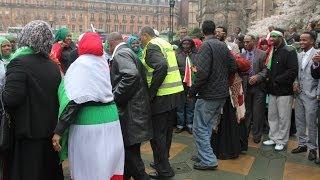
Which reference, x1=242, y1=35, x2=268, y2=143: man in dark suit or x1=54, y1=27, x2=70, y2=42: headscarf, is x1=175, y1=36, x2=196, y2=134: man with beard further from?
x1=54, y1=27, x2=70, y2=42: headscarf

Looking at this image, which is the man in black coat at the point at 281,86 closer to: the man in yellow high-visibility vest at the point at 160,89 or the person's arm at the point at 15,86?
the man in yellow high-visibility vest at the point at 160,89

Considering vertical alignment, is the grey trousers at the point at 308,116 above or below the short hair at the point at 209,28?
below

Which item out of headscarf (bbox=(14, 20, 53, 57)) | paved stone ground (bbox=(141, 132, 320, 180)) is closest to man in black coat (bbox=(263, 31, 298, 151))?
paved stone ground (bbox=(141, 132, 320, 180))

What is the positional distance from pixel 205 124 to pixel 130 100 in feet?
5.87

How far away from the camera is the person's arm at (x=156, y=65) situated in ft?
19.1

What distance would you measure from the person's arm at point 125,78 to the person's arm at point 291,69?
3468 mm

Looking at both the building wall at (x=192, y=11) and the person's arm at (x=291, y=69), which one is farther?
the building wall at (x=192, y=11)

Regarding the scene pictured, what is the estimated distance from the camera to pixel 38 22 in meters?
4.32

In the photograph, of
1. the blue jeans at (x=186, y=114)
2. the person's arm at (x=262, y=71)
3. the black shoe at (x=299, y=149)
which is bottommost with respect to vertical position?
the black shoe at (x=299, y=149)

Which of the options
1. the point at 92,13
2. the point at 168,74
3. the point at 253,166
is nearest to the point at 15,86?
the point at 168,74

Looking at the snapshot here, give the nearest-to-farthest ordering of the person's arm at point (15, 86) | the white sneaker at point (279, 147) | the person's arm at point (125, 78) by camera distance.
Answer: the person's arm at point (15, 86)
the person's arm at point (125, 78)
the white sneaker at point (279, 147)

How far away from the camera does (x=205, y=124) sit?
21.7 ft

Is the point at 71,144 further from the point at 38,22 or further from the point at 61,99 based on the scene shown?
the point at 38,22

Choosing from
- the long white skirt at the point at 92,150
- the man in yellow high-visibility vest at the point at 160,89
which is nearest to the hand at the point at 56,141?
the long white skirt at the point at 92,150
